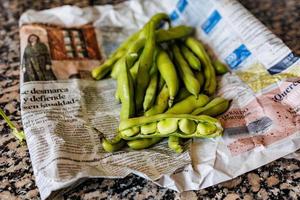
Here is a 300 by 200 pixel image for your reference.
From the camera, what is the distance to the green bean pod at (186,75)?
0.84 meters

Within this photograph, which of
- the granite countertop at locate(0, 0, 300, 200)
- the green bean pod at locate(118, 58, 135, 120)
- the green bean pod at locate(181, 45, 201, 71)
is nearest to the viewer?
the granite countertop at locate(0, 0, 300, 200)

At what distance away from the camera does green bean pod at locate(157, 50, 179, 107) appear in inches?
32.6

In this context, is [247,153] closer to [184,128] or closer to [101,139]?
[184,128]

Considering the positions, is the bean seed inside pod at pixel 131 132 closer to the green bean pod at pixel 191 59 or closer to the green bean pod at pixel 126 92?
the green bean pod at pixel 126 92

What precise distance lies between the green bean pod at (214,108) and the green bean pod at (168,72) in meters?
0.06

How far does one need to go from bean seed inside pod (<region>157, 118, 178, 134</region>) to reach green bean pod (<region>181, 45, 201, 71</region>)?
0.21 metres

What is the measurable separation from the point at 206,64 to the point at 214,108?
15cm

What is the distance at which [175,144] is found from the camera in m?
0.74

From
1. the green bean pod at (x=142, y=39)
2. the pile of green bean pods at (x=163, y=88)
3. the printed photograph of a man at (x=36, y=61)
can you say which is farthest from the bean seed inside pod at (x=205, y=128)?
the printed photograph of a man at (x=36, y=61)

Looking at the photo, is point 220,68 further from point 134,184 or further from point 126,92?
point 134,184

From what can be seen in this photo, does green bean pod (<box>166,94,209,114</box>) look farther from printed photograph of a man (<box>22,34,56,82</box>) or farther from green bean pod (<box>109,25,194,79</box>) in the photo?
printed photograph of a man (<box>22,34,56,82</box>)

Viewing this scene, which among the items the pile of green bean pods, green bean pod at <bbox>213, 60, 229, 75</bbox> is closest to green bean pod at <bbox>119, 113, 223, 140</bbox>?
the pile of green bean pods

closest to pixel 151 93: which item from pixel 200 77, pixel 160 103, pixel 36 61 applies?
pixel 160 103

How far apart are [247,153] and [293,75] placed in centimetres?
20
